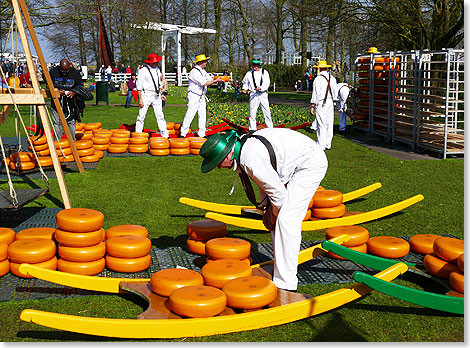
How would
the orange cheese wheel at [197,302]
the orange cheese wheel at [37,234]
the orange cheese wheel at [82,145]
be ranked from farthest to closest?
the orange cheese wheel at [82,145]
the orange cheese wheel at [37,234]
the orange cheese wheel at [197,302]

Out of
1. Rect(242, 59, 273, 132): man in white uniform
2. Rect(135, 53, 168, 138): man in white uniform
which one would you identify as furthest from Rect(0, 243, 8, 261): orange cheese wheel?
Rect(242, 59, 273, 132): man in white uniform

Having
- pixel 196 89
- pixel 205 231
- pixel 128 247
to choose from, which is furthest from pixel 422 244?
pixel 196 89

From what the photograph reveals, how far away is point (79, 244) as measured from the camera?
223 inches

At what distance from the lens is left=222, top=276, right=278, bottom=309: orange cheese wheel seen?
14.7ft

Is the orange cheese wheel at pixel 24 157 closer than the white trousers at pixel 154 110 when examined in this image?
Yes

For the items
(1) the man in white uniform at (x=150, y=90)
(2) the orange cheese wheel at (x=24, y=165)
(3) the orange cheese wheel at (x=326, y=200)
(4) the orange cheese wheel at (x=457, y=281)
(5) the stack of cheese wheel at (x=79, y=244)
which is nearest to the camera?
(4) the orange cheese wheel at (x=457, y=281)

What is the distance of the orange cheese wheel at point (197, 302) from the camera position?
4301 mm

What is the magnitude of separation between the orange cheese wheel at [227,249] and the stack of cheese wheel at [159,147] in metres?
7.80

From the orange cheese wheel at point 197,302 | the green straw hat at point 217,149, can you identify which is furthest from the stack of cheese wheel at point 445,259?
the green straw hat at point 217,149

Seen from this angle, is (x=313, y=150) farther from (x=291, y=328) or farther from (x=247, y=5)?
(x=247, y=5)

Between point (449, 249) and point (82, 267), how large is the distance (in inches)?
147

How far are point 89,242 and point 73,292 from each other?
0.62m

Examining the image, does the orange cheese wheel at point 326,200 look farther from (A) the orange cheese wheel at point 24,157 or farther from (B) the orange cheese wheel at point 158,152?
(B) the orange cheese wheel at point 158,152

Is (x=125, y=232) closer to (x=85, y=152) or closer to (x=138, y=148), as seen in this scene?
(x=85, y=152)
